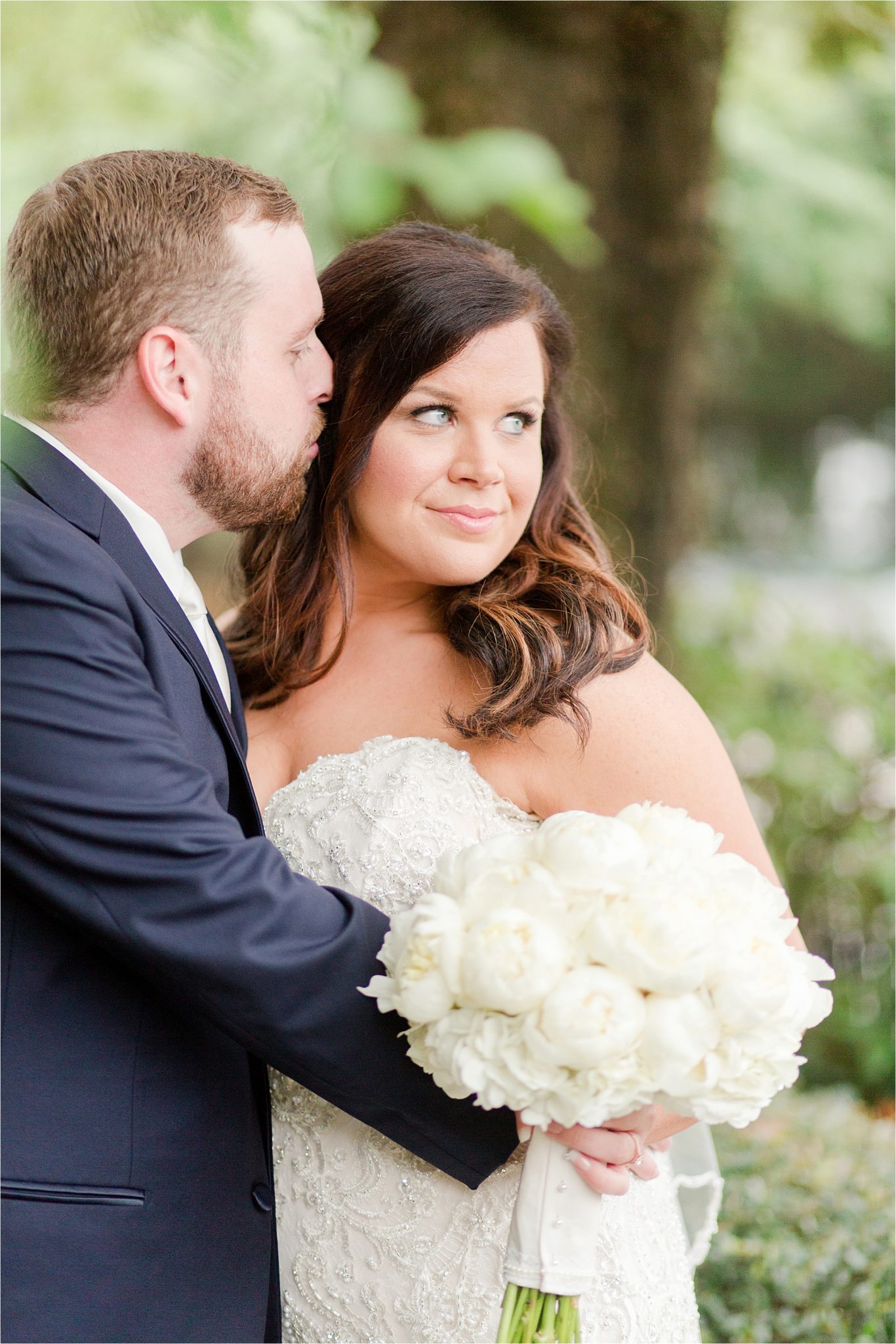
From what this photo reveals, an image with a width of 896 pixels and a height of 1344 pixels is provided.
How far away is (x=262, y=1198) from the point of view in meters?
2.25

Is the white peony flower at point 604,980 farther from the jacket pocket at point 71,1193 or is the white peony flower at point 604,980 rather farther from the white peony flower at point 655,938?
the jacket pocket at point 71,1193

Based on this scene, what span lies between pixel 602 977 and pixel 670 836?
0.86ft

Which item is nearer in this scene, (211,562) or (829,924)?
(829,924)

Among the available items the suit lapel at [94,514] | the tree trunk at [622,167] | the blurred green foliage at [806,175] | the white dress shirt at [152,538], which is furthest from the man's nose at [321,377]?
the blurred green foliage at [806,175]

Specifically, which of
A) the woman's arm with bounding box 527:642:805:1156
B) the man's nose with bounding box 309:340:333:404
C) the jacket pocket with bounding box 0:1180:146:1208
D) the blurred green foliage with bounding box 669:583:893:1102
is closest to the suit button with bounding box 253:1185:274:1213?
the jacket pocket with bounding box 0:1180:146:1208

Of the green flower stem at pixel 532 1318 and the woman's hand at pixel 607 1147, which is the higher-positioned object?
the woman's hand at pixel 607 1147

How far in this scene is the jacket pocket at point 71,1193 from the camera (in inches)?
76.6

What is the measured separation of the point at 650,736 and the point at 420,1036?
0.90m

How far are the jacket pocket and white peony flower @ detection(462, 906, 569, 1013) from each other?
73 cm

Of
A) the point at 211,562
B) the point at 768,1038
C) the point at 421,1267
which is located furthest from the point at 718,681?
the point at 768,1038

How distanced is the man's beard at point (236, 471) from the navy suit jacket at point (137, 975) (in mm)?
266

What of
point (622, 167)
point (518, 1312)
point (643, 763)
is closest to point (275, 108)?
point (622, 167)

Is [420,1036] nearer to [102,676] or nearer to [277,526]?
[102,676]

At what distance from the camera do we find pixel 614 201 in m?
5.23
